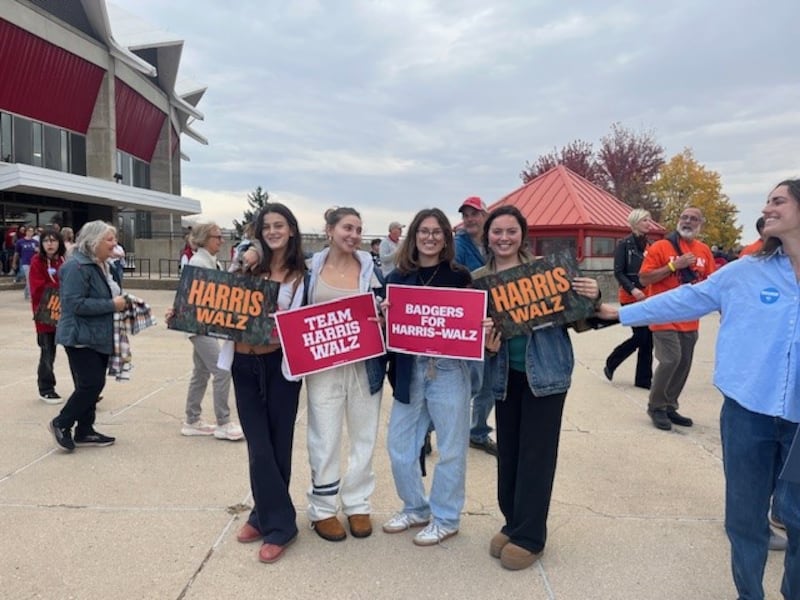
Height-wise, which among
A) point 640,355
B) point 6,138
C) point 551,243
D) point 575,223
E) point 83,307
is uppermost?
point 6,138

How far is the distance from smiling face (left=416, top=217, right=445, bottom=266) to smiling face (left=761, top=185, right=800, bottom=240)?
1.53 metres

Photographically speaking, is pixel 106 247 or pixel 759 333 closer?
pixel 759 333

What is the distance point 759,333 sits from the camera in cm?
240

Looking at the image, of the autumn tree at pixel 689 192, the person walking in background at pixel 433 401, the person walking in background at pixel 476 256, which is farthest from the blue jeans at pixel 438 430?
the autumn tree at pixel 689 192

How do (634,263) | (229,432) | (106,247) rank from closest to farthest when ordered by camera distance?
(106,247)
(229,432)
(634,263)

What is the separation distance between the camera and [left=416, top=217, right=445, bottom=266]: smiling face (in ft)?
10.4

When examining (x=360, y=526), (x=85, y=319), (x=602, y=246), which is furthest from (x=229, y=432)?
(x=602, y=246)

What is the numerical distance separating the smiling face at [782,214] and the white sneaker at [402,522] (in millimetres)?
2380

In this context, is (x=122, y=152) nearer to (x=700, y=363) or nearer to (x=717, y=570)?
(x=700, y=363)

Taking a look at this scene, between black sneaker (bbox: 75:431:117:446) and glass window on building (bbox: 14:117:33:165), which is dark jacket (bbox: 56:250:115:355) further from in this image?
glass window on building (bbox: 14:117:33:165)

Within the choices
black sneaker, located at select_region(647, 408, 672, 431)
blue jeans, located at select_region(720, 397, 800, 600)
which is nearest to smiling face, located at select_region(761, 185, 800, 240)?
blue jeans, located at select_region(720, 397, 800, 600)

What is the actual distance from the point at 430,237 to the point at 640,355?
4873 millimetres

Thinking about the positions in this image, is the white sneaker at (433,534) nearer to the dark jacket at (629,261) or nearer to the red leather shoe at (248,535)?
the red leather shoe at (248,535)

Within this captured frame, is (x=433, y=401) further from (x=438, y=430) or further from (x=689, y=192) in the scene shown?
(x=689, y=192)
